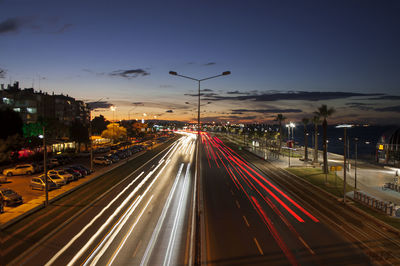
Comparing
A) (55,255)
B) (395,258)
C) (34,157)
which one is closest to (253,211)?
(395,258)

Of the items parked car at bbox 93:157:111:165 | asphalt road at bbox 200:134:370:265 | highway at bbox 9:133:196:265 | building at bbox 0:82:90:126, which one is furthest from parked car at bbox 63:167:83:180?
building at bbox 0:82:90:126

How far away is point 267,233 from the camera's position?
17266 mm

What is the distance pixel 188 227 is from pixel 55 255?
7990mm

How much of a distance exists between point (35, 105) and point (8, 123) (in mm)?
50257

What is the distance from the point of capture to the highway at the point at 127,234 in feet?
45.0

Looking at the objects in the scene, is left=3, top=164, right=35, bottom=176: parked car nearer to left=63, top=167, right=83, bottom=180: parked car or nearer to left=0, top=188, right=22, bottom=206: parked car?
left=63, top=167, right=83, bottom=180: parked car

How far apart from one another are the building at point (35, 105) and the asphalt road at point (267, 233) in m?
67.2

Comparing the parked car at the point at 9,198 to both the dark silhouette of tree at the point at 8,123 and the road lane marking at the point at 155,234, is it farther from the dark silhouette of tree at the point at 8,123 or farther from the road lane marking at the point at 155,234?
the dark silhouette of tree at the point at 8,123

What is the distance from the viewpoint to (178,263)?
1337 centimetres

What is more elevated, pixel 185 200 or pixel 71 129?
pixel 71 129

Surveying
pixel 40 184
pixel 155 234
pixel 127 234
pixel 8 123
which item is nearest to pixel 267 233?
pixel 155 234

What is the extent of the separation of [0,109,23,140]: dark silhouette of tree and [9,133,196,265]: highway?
2850 centimetres

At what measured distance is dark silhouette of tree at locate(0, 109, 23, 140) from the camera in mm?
43594

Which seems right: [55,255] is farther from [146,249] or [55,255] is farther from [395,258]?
[395,258]
